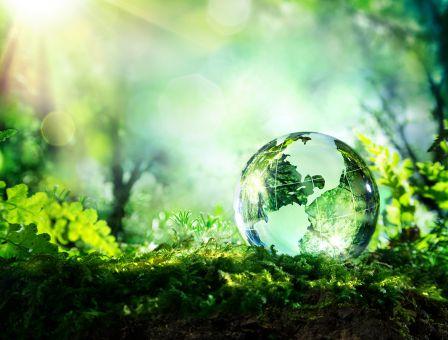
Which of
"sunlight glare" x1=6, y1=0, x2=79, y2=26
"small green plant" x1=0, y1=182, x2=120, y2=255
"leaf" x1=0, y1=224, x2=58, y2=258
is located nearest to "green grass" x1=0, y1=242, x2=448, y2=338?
"leaf" x1=0, y1=224, x2=58, y2=258

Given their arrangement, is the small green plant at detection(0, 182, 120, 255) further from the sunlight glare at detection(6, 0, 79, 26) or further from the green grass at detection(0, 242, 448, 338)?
the sunlight glare at detection(6, 0, 79, 26)

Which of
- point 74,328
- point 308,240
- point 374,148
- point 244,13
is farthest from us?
point 244,13

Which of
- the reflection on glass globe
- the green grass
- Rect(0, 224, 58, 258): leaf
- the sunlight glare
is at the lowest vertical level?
the green grass

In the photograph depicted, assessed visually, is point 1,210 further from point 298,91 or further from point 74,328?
point 298,91

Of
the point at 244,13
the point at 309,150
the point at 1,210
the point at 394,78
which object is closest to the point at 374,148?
the point at 309,150

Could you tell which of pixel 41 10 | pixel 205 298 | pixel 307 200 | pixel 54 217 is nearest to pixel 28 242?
pixel 205 298

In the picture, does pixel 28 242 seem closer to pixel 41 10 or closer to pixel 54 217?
pixel 54 217
